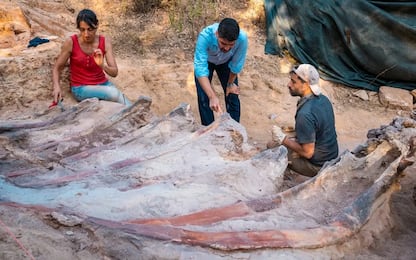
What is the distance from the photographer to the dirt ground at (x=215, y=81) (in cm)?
523

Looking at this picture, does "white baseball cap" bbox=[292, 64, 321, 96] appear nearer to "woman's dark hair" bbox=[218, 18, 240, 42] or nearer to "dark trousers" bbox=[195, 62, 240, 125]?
"woman's dark hair" bbox=[218, 18, 240, 42]

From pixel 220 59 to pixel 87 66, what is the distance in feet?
4.03

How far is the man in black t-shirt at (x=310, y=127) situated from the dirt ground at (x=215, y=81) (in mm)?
1120

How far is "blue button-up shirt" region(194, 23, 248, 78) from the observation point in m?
3.62

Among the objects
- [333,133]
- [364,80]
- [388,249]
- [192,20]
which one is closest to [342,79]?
[364,80]

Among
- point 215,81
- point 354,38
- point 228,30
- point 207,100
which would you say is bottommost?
point 215,81


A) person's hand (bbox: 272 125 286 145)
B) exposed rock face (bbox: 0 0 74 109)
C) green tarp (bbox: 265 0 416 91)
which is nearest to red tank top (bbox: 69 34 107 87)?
exposed rock face (bbox: 0 0 74 109)

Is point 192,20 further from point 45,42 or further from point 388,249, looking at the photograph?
point 388,249

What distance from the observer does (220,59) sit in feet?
12.7

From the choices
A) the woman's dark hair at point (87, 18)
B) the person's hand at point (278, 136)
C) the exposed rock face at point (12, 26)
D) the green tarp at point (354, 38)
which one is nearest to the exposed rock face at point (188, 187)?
the person's hand at point (278, 136)

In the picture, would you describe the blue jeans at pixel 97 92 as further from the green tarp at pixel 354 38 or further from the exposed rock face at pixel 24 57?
the green tarp at pixel 354 38

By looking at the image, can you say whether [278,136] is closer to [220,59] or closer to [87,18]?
[220,59]

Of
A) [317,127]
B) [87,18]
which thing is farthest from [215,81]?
[317,127]

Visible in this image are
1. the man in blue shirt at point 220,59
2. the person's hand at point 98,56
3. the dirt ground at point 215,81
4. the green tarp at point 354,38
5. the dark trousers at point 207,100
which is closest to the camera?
the man in blue shirt at point 220,59
